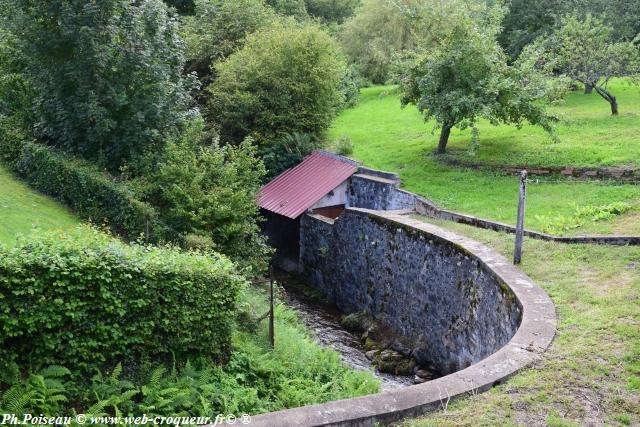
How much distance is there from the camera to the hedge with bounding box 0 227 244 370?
8.16 meters

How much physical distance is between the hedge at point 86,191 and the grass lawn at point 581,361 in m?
8.93

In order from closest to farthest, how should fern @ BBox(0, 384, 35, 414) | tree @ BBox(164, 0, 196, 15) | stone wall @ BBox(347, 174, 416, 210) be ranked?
fern @ BBox(0, 384, 35, 414) → stone wall @ BBox(347, 174, 416, 210) → tree @ BBox(164, 0, 196, 15)

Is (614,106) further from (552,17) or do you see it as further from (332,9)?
(332,9)

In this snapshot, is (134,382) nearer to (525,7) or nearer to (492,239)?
(492,239)

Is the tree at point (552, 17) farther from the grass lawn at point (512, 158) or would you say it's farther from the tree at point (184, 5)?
the tree at point (184, 5)

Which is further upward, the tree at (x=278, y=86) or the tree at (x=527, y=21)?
the tree at (x=527, y=21)

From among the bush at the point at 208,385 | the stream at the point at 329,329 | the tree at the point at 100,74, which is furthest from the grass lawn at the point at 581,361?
the tree at the point at 100,74

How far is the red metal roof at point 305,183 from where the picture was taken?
819 inches

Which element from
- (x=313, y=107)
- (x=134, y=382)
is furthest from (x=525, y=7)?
(x=134, y=382)

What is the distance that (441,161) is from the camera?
2123 cm

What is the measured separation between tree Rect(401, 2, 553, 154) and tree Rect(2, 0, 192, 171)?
301 inches

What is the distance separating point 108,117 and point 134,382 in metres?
11.7

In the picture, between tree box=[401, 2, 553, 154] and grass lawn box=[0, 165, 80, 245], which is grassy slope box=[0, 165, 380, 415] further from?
tree box=[401, 2, 553, 154]

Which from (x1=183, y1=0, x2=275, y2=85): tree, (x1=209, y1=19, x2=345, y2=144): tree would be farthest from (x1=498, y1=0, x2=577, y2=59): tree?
(x1=183, y1=0, x2=275, y2=85): tree
